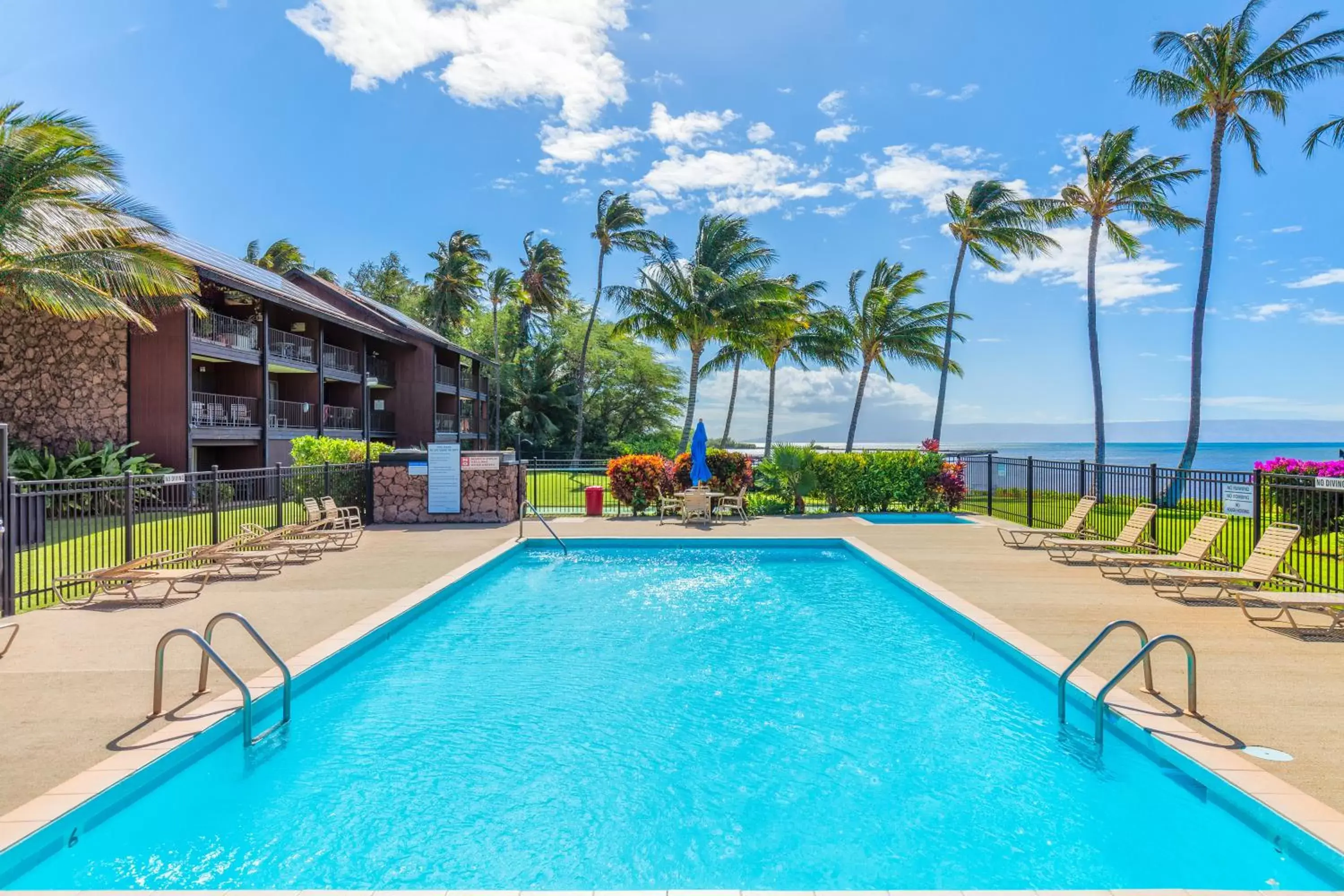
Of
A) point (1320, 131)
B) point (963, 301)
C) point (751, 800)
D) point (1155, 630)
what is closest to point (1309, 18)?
point (1320, 131)

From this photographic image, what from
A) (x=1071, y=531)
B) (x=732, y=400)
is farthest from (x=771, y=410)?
(x=1071, y=531)

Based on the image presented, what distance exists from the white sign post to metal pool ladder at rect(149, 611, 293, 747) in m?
10.6

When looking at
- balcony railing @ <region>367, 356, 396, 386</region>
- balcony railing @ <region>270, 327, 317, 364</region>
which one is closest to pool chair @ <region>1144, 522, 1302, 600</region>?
balcony railing @ <region>270, 327, 317, 364</region>

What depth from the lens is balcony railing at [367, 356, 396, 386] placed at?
32.0 metres

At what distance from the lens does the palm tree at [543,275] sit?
43.8 metres

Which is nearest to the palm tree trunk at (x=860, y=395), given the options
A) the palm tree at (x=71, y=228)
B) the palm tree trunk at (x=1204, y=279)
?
the palm tree trunk at (x=1204, y=279)

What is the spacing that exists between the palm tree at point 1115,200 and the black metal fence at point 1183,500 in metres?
8.38

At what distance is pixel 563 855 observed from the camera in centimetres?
344

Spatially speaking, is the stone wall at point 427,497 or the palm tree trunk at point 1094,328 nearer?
the stone wall at point 427,497

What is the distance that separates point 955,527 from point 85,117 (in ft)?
65.5

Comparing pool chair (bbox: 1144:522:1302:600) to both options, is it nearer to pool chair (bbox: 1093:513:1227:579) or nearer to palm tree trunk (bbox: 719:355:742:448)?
pool chair (bbox: 1093:513:1227:579)

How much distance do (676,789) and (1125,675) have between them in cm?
295

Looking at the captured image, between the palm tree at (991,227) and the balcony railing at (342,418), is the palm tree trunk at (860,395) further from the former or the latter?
the balcony railing at (342,418)

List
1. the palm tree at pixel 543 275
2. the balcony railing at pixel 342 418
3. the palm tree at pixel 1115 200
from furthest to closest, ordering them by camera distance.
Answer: the palm tree at pixel 543 275, the balcony railing at pixel 342 418, the palm tree at pixel 1115 200
